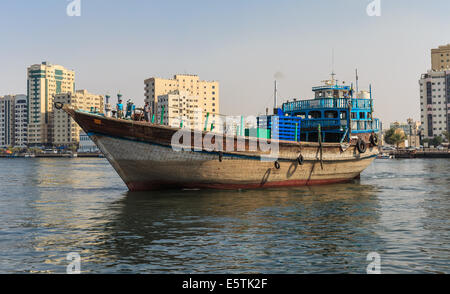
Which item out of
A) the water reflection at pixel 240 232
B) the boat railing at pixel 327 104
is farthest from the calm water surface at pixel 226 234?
the boat railing at pixel 327 104

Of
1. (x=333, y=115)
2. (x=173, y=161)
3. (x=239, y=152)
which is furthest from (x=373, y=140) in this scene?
(x=173, y=161)

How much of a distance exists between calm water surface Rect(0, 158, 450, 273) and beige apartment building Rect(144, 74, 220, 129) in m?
146

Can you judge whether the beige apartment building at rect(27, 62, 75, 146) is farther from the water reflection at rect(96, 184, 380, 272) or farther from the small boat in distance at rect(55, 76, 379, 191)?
the water reflection at rect(96, 184, 380, 272)

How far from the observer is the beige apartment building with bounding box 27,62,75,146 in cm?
19275

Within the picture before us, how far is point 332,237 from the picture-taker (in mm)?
12969

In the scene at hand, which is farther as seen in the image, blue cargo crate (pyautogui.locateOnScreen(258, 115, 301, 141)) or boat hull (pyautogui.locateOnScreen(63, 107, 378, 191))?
blue cargo crate (pyautogui.locateOnScreen(258, 115, 301, 141))

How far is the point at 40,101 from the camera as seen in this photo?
19462 cm

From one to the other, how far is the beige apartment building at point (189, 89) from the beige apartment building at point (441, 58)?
88.1 m

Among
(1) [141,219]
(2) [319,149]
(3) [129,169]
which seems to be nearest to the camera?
(1) [141,219]

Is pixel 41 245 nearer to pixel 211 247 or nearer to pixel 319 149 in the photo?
pixel 211 247

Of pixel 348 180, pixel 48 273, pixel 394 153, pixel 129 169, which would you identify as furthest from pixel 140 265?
pixel 394 153

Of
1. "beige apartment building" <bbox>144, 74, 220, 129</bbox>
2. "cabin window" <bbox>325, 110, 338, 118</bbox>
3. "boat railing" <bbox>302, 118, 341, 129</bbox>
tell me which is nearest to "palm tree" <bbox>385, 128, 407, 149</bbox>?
"beige apartment building" <bbox>144, 74, 220, 129</bbox>

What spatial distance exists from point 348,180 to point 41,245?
26.2m

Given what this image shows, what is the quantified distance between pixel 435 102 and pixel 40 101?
6378 inches
